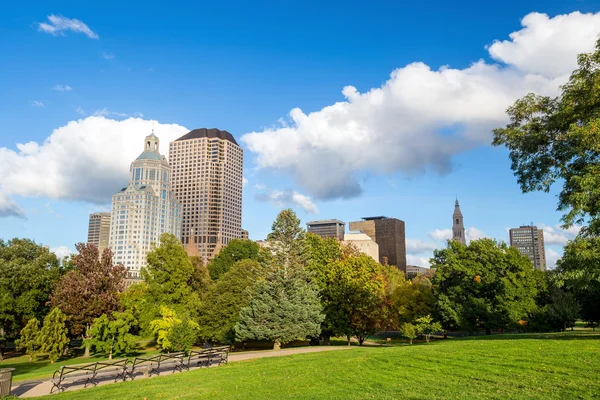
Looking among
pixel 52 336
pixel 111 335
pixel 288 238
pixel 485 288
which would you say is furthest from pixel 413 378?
pixel 485 288

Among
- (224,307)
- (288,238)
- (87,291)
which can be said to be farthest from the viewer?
(224,307)

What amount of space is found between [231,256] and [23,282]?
40.6 m

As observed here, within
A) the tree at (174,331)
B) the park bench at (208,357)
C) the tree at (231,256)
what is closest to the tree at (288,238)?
the tree at (174,331)

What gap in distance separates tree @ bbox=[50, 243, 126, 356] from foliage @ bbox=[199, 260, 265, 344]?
30.7 feet

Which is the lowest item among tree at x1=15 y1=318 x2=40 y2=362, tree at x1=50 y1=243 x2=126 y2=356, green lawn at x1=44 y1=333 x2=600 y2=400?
tree at x1=15 y1=318 x2=40 y2=362

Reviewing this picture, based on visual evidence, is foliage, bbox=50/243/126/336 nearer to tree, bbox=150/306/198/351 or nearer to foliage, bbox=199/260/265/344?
tree, bbox=150/306/198/351

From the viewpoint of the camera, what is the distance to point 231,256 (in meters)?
83.3

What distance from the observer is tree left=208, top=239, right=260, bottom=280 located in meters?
81.0

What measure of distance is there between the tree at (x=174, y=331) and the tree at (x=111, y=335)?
8.61ft

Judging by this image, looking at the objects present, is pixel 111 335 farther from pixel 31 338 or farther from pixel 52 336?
pixel 31 338

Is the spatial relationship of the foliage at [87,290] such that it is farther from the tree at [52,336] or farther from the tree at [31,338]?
the tree at [31,338]

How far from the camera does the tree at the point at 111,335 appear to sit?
39781 millimetres

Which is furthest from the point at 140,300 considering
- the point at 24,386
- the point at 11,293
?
the point at 24,386

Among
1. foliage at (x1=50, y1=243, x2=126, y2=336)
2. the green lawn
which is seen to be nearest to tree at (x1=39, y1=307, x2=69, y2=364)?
foliage at (x1=50, y1=243, x2=126, y2=336)
